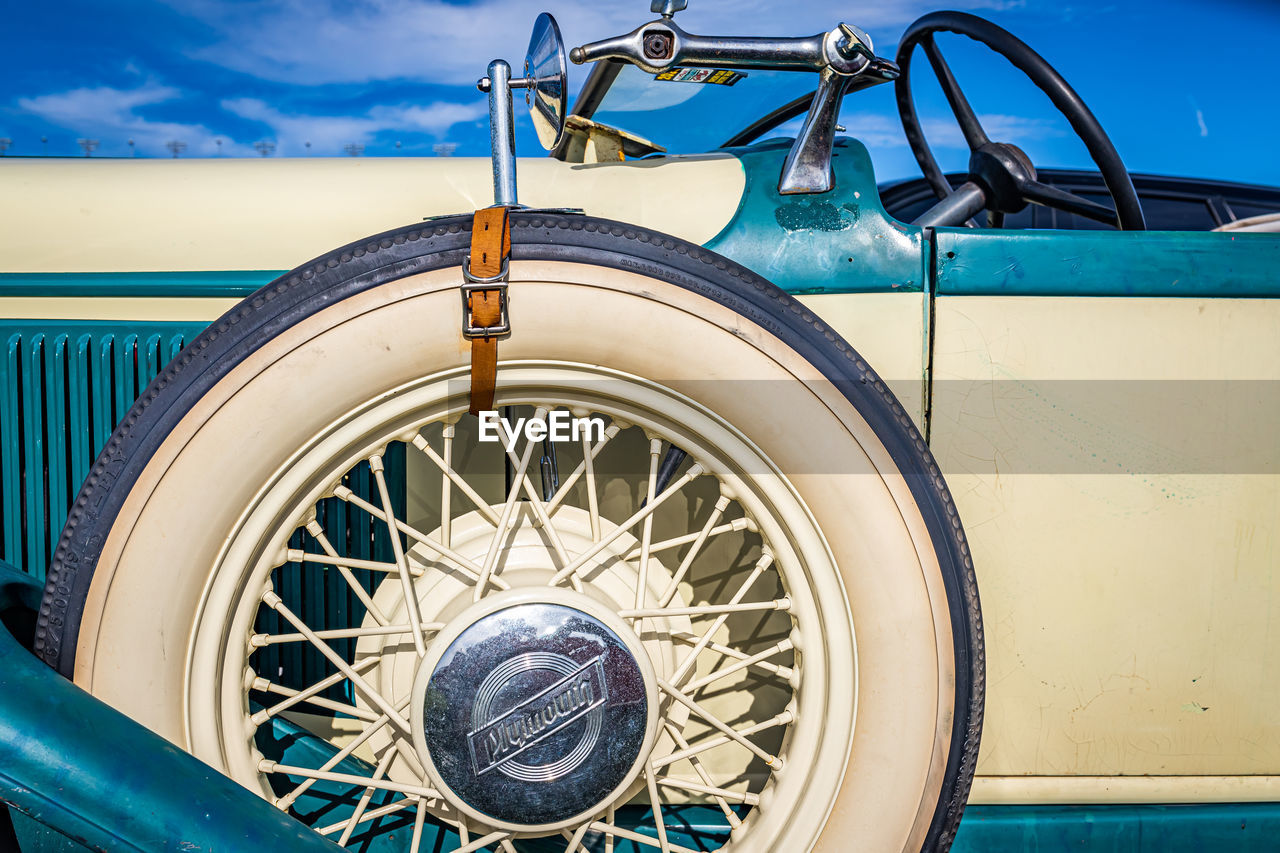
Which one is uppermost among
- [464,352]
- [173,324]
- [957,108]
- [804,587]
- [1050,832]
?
[957,108]

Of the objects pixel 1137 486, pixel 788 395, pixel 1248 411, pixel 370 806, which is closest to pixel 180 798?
pixel 370 806

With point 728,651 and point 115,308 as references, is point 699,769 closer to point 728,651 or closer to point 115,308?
point 728,651

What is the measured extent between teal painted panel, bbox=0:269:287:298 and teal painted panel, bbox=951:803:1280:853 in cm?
127

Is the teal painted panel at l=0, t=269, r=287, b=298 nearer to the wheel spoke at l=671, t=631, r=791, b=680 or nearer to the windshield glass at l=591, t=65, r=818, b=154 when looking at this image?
the windshield glass at l=591, t=65, r=818, b=154

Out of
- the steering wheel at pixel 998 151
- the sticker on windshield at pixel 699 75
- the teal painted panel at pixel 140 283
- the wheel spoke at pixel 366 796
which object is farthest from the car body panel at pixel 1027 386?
the wheel spoke at pixel 366 796

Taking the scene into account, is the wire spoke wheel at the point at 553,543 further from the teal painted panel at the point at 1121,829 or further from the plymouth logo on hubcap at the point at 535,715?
the teal painted panel at the point at 1121,829

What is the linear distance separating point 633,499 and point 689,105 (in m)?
0.80

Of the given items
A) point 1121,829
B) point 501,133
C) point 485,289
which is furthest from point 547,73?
point 1121,829

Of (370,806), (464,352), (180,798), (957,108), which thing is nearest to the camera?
(180,798)

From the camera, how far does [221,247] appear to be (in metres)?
1.25

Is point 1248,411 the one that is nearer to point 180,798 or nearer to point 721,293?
point 721,293

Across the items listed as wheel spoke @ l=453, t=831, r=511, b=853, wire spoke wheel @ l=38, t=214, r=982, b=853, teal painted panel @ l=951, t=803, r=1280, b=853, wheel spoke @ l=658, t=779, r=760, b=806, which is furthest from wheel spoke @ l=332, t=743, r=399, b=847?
teal painted panel @ l=951, t=803, r=1280, b=853

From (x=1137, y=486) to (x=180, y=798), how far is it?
4.02 ft

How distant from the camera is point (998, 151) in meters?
1.61
